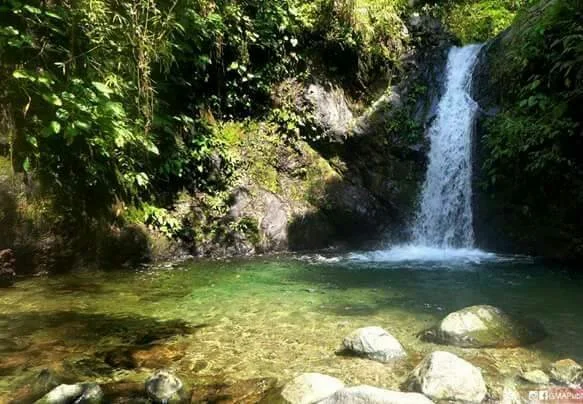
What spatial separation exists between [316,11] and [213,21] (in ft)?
10.4

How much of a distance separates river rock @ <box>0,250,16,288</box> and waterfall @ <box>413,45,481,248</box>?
7.61 metres

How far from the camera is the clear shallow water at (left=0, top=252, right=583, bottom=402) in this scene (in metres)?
4.32

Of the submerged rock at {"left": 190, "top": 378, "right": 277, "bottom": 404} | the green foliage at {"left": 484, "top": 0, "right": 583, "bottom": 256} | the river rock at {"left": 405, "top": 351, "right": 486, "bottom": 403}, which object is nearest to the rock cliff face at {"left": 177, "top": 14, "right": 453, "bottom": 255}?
the green foliage at {"left": 484, "top": 0, "right": 583, "bottom": 256}

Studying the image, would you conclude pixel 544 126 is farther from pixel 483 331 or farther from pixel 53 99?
pixel 53 99

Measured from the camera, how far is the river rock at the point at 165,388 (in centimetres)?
364

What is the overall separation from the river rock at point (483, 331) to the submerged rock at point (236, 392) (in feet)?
5.79

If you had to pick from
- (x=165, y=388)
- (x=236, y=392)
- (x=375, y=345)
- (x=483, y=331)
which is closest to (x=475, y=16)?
(x=483, y=331)

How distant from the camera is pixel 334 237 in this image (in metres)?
10.9

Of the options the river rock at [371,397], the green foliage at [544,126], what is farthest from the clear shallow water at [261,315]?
the green foliage at [544,126]

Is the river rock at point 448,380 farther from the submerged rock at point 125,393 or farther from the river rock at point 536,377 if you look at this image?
the submerged rock at point 125,393

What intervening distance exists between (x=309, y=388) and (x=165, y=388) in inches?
41.0

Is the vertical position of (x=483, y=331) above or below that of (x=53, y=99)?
below

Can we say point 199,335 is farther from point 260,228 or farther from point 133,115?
point 260,228

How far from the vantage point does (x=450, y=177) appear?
36.3 feet
